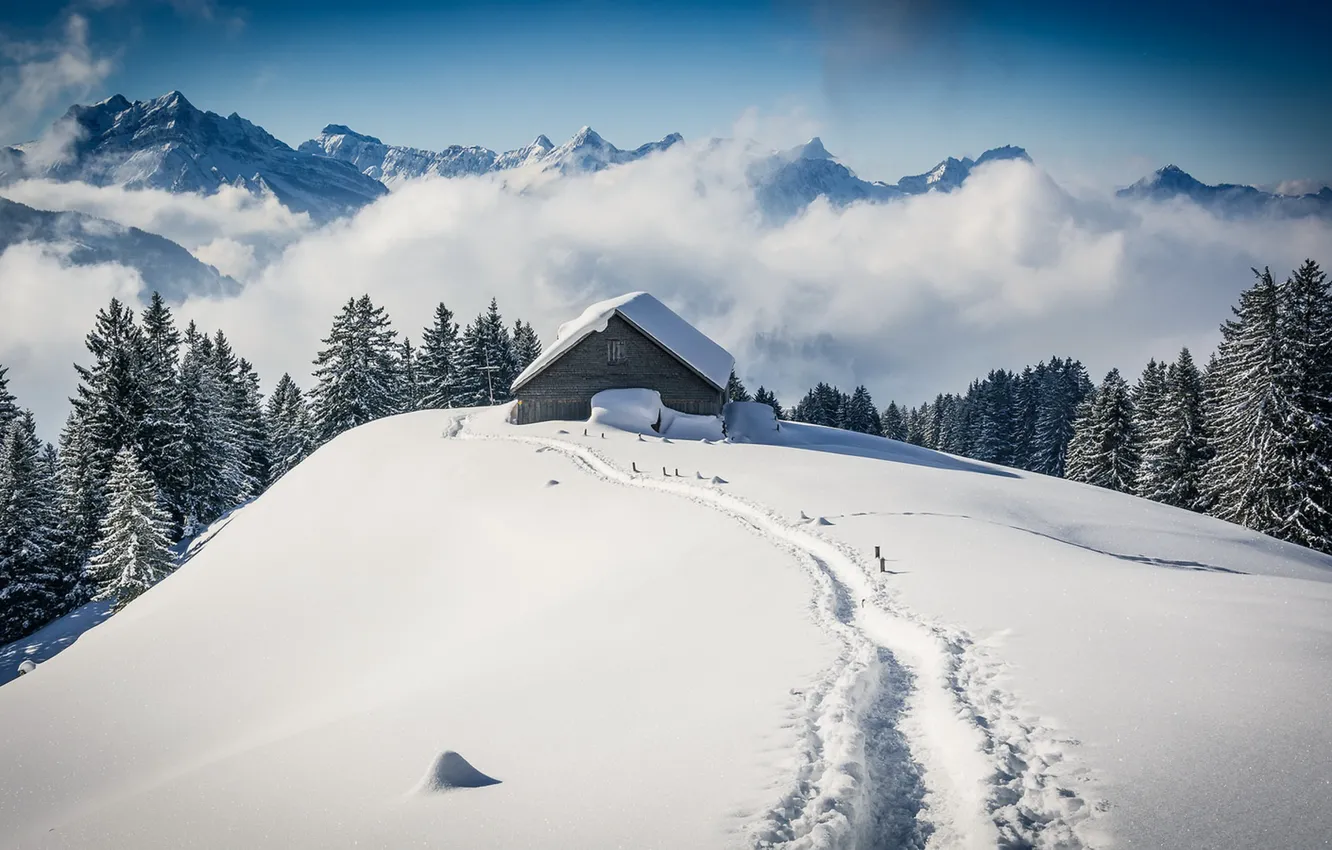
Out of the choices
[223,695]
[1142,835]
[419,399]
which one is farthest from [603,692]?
[419,399]

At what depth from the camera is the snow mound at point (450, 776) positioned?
6.39m

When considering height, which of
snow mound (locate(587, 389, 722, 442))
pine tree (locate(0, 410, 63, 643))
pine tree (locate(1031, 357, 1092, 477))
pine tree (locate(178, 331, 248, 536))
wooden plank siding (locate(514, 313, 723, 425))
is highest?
pine tree (locate(1031, 357, 1092, 477))

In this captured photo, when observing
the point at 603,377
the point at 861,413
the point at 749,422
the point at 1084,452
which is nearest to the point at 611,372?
the point at 603,377

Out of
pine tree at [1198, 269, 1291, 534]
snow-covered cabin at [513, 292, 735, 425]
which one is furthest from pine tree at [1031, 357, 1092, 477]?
snow-covered cabin at [513, 292, 735, 425]

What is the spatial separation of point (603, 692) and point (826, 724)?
2.83m

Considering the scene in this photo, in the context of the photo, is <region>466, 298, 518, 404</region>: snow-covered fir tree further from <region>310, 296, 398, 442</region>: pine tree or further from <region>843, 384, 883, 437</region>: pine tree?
<region>843, 384, 883, 437</region>: pine tree

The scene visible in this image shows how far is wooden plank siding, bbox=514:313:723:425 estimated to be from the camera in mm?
39188

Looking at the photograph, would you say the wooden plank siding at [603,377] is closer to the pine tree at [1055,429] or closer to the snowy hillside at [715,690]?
the snowy hillside at [715,690]

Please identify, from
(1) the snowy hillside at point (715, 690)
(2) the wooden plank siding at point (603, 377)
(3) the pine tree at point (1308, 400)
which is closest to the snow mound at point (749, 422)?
(2) the wooden plank siding at point (603, 377)

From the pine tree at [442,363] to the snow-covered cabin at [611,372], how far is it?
2304 cm

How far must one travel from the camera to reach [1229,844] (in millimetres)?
5035

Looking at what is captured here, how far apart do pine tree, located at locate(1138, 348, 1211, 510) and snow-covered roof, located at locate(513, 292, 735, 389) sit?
25.1 meters

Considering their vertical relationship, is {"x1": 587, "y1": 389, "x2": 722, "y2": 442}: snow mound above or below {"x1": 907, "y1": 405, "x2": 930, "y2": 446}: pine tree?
below

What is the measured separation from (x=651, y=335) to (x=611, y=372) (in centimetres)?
314
